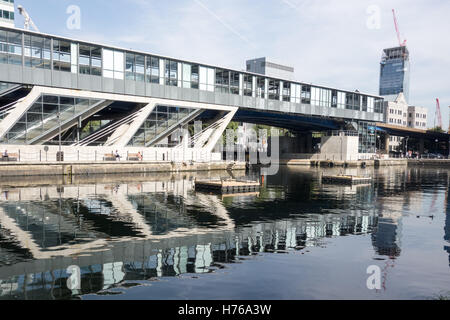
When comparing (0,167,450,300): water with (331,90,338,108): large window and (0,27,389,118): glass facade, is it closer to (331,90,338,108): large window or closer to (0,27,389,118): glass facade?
(0,27,389,118): glass facade

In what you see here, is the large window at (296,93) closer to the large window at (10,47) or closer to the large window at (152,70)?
the large window at (152,70)

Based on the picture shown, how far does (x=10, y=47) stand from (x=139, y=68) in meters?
16.9

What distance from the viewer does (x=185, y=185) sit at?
137 feet

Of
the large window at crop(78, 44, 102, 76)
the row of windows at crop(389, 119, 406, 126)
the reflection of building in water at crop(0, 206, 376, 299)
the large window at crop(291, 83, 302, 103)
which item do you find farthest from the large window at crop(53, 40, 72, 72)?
the row of windows at crop(389, 119, 406, 126)

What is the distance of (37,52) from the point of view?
159 feet

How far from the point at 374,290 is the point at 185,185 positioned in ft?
102

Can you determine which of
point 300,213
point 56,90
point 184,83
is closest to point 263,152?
point 184,83

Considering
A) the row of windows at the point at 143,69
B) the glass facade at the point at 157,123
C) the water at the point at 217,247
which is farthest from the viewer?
the glass facade at the point at 157,123

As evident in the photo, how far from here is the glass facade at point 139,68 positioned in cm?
4762

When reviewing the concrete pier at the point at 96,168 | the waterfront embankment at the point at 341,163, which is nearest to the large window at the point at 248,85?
the concrete pier at the point at 96,168

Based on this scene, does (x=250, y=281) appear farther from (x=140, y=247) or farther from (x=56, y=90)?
(x=56, y=90)

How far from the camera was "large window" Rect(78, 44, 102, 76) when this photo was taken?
52031 mm

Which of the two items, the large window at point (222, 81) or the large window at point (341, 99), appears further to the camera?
the large window at point (341, 99)

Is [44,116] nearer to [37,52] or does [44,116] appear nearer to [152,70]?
[37,52]
